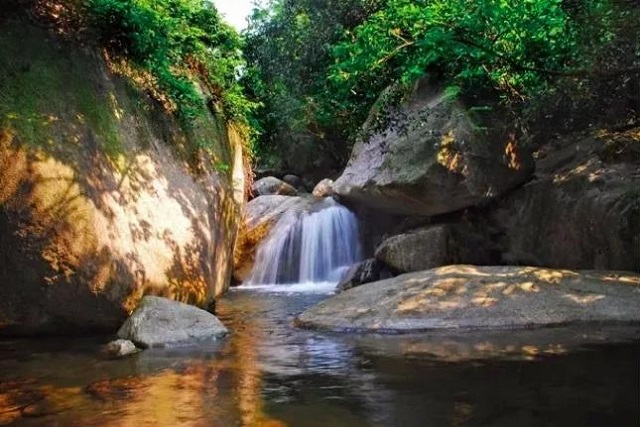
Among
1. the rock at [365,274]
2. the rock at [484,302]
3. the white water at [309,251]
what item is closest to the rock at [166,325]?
the rock at [484,302]

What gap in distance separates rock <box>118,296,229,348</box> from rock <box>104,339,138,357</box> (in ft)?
0.63

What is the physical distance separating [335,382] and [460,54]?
4.47 metres

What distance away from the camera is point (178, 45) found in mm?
9125

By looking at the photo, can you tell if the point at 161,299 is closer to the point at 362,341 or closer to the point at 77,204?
the point at 77,204

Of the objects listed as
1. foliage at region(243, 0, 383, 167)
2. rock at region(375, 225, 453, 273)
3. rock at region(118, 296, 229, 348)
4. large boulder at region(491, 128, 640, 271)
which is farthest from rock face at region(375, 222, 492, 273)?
rock at region(118, 296, 229, 348)

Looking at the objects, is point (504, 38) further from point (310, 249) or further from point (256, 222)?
point (256, 222)

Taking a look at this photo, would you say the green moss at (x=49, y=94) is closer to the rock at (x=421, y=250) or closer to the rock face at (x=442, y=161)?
the rock face at (x=442, y=161)

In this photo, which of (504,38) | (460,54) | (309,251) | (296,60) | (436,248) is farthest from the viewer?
(296,60)

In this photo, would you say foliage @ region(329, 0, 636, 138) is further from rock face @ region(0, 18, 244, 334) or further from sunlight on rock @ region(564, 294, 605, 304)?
rock face @ region(0, 18, 244, 334)

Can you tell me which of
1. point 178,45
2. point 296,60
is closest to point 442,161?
point 178,45

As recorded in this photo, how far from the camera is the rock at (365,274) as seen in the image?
12.3 m

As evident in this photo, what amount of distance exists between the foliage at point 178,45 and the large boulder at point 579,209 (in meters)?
5.58

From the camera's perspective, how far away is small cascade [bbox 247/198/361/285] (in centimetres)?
1441

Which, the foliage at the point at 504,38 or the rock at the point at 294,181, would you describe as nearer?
the foliage at the point at 504,38
